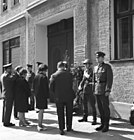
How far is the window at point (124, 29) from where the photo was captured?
26.9 ft

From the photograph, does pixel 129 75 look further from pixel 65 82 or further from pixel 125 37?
pixel 65 82

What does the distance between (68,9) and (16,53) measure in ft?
19.7

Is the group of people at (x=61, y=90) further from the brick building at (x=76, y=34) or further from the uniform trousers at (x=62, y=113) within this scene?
the brick building at (x=76, y=34)

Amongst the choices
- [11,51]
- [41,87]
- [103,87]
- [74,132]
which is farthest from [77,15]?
[11,51]

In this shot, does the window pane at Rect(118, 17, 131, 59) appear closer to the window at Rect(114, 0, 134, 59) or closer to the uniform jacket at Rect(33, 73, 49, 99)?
the window at Rect(114, 0, 134, 59)

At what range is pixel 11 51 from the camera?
1631 centimetres

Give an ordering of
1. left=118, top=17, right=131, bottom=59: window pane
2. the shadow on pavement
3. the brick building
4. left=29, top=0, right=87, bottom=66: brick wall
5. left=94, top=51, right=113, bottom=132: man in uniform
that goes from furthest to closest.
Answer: left=29, top=0, right=87, bottom=66: brick wall → left=118, top=17, right=131, bottom=59: window pane → the brick building → the shadow on pavement → left=94, top=51, right=113, bottom=132: man in uniform

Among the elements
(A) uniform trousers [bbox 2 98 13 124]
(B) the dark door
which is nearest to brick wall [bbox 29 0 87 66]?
(B) the dark door

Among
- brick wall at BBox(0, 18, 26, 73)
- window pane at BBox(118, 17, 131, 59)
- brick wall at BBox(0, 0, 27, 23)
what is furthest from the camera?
brick wall at BBox(0, 0, 27, 23)

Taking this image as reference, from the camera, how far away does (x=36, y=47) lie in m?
13.2

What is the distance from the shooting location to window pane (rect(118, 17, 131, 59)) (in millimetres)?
8367

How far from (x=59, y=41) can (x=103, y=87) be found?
629 cm

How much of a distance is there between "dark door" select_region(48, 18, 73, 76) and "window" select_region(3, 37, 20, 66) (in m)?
2.78

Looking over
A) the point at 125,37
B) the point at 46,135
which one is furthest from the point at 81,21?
the point at 46,135
